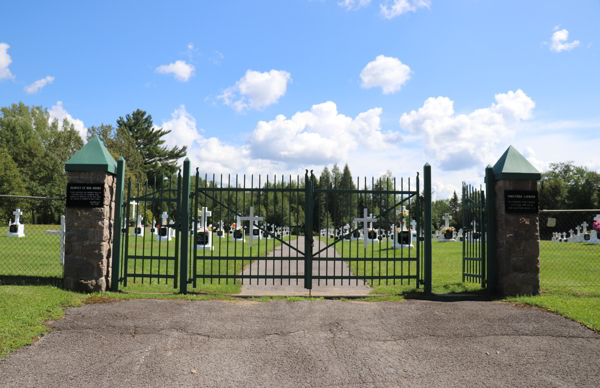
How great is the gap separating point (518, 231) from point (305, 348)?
5.05 meters

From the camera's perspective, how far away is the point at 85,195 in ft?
25.0

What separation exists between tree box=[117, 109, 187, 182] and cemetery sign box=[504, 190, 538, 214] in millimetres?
54255

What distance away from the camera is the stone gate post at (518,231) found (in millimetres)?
7789

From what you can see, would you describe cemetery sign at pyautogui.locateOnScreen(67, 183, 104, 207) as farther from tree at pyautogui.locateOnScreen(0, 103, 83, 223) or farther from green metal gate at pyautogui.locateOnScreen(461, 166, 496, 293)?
tree at pyautogui.locateOnScreen(0, 103, 83, 223)

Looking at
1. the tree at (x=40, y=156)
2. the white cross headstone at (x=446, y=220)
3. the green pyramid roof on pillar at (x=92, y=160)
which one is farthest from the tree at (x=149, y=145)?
the green pyramid roof on pillar at (x=92, y=160)

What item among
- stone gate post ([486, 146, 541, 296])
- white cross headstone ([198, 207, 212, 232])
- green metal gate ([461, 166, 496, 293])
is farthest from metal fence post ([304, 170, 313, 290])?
white cross headstone ([198, 207, 212, 232])

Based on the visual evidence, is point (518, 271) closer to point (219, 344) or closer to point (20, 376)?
point (219, 344)

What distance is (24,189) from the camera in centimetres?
4100

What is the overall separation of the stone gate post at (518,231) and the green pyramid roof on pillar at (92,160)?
7.20 meters

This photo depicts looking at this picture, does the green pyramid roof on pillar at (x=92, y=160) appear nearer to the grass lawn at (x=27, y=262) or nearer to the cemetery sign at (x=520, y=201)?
the grass lawn at (x=27, y=262)

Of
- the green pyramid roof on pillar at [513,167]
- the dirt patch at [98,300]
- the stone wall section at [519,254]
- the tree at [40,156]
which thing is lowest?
the dirt patch at [98,300]

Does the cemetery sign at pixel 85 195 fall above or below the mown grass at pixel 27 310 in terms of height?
above

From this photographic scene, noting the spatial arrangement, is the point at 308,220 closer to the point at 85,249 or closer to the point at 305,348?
the point at 305,348

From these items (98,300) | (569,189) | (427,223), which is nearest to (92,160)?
(98,300)
